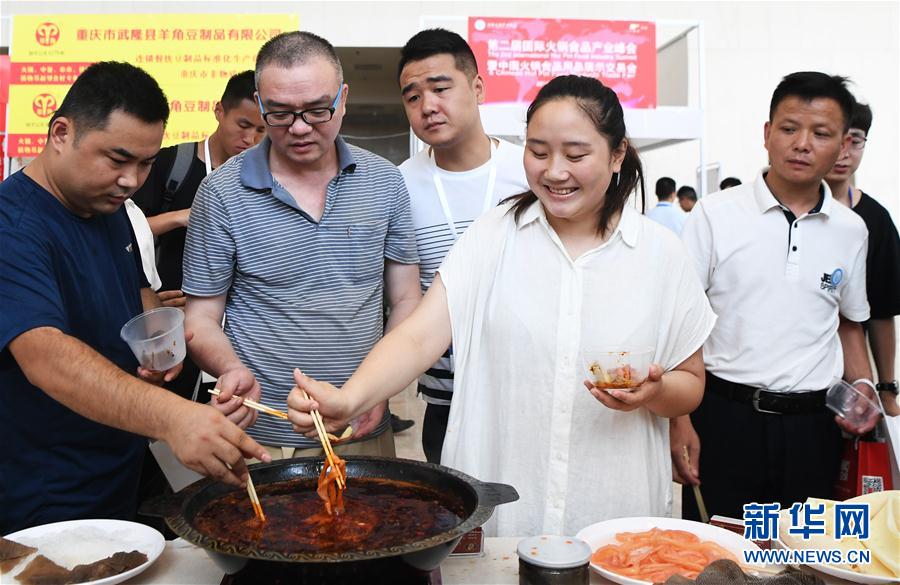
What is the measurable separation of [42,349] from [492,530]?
1.04 meters

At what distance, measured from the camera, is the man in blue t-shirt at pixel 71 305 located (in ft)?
4.96

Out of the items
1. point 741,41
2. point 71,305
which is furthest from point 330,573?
point 741,41

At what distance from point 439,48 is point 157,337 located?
1.27 meters

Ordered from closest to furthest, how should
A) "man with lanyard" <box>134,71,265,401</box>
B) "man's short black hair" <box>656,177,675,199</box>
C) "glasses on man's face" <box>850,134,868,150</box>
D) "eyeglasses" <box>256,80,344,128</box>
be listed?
"eyeglasses" <box>256,80,344,128</box> < "man with lanyard" <box>134,71,265,401</box> < "glasses on man's face" <box>850,134,868,150</box> < "man's short black hair" <box>656,177,675,199</box>

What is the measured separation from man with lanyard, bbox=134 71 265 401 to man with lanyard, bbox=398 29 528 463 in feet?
2.35

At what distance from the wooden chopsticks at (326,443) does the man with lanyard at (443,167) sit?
0.83 m

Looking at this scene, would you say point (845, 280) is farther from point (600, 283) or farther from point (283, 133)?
point (283, 133)

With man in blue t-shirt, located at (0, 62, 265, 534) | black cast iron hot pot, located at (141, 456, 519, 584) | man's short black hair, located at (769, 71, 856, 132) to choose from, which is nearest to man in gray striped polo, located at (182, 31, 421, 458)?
man in blue t-shirt, located at (0, 62, 265, 534)

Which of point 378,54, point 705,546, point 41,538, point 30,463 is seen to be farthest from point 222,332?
point 378,54

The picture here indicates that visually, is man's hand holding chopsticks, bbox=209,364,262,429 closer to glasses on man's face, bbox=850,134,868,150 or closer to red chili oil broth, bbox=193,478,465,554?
red chili oil broth, bbox=193,478,465,554

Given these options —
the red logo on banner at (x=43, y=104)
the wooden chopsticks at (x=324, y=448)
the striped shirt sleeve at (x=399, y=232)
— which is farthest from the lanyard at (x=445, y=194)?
the red logo on banner at (x=43, y=104)

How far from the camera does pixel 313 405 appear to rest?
1518 millimetres

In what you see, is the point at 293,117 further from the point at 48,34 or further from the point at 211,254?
the point at 48,34

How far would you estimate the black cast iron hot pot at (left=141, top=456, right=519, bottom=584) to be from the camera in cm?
110
